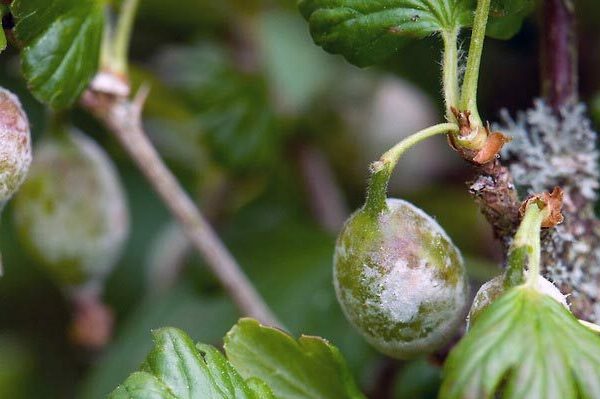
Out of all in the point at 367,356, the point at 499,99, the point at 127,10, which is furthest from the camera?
the point at 499,99

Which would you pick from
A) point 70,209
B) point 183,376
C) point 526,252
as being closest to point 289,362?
point 183,376

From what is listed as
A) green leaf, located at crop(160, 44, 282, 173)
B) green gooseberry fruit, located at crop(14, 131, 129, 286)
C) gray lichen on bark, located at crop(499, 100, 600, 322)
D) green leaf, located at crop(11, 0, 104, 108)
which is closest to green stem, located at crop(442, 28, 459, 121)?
gray lichen on bark, located at crop(499, 100, 600, 322)

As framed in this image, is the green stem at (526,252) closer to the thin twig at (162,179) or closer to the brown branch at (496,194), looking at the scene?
the brown branch at (496,194)

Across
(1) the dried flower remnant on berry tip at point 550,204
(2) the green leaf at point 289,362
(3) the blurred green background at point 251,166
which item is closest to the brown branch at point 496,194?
(1) the dried flower remnant on berry tip at point 550,204

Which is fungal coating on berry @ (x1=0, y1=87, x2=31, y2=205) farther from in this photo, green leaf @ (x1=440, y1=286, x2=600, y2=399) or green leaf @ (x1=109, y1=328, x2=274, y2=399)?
green leaf @ (x1=440, y1=286, x2=600, y2=399)

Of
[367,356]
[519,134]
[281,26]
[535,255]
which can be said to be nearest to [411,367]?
[367,356]

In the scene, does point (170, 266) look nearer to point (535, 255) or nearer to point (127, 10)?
point (127, 10)

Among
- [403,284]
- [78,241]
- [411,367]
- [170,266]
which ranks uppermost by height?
[403,284]
